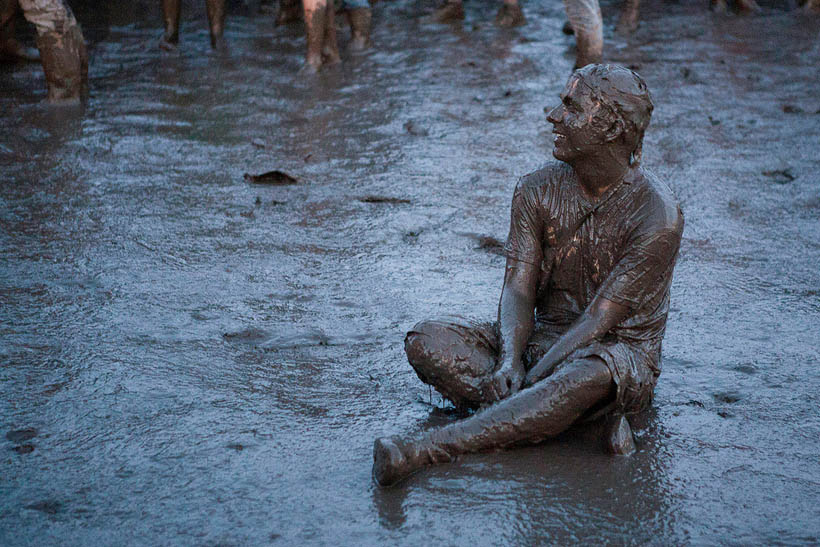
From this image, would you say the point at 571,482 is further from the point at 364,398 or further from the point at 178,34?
the point at 178,34

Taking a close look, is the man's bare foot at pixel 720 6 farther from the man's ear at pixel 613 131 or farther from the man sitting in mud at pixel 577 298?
the man's ear at pixel 613 131

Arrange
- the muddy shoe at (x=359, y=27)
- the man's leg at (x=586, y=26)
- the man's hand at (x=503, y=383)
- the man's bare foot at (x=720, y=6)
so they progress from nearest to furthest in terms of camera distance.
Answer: the man's hand at (x=503, y=383)
the man's leg at (x=586, y=26)
the muddy shoe at (x=359, y=27)
the man's bare foot at (x=720, y=6)

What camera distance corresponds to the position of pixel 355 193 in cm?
620

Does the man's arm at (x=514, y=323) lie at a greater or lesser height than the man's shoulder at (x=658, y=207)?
lesser

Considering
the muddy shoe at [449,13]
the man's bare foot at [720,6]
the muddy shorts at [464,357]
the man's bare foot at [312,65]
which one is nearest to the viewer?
the muddy shorts at [464,357]

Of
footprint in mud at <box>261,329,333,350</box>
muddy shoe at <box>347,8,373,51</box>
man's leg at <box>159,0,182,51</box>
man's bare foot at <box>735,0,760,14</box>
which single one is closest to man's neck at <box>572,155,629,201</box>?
footprint in mud at <box>261,329,333,350</box>

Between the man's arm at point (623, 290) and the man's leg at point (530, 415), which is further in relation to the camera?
the man's arm at point (623, 290)

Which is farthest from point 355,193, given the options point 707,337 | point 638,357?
point 638,357

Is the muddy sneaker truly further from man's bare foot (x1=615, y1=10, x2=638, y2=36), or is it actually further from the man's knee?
man's bare foot (x1=615, y1=10, x2=638, y2=36)

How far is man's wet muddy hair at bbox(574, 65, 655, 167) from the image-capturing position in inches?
132

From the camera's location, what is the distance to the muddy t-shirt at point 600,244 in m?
3.37

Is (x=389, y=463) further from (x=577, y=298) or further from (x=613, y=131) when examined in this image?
(x=613, y=131)

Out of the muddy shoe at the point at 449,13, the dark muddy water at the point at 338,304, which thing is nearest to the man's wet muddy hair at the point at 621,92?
the dark muddy water at the point at 338,304

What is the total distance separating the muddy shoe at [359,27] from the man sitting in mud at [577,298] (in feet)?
24.0
